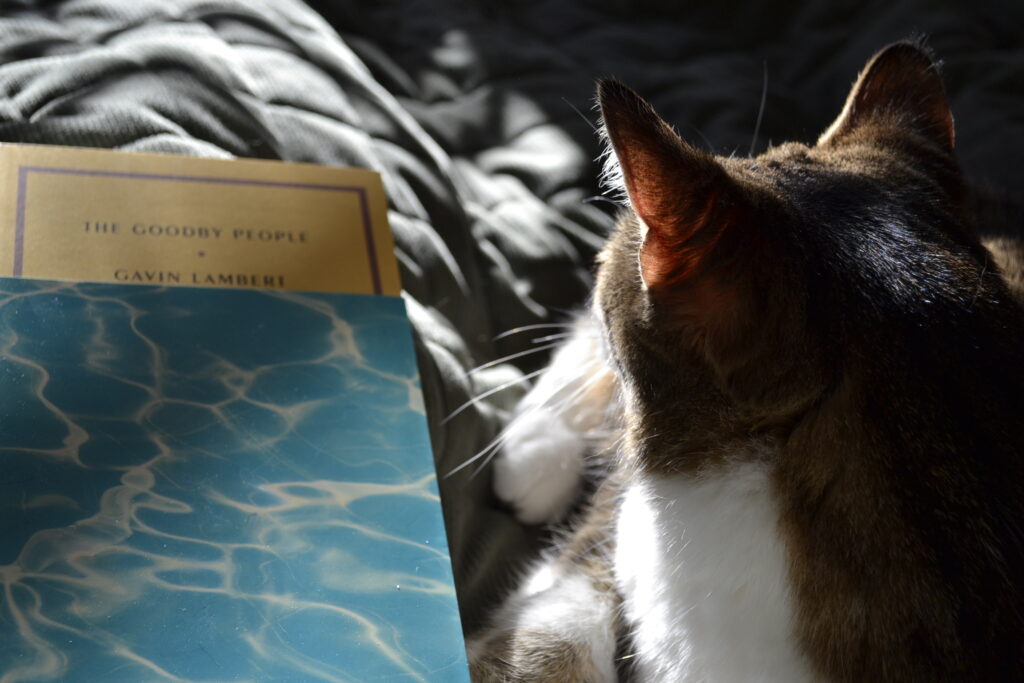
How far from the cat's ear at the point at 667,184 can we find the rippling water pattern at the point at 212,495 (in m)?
0.29

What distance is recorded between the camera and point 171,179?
2.92ft

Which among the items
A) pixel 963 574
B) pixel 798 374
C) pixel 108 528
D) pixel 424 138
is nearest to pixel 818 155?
pixel 798 374

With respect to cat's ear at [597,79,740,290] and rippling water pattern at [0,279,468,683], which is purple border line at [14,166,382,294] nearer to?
rippling water pattern at [0,279,468,683]

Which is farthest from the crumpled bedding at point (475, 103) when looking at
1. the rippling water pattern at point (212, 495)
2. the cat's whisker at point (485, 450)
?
the rippling water pattern at point (212, 495)

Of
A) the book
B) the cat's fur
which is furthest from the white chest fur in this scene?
the book

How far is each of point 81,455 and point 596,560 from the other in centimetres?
46

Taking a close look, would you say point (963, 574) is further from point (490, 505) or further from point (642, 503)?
point (490, 505)

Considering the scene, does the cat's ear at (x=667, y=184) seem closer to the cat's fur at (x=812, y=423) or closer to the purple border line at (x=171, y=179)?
the cat's fur at (x=812, y=423)

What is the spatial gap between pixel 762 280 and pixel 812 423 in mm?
102

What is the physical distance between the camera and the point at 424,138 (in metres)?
1.15

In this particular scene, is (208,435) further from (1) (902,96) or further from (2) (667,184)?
(1) (902,96)

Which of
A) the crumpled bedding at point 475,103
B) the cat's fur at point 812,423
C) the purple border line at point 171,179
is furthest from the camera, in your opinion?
the crumpled bedding at point 475,103

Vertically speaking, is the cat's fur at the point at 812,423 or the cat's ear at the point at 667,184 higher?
the cat's ear at the point at 667,184

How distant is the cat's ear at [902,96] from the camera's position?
887mm
